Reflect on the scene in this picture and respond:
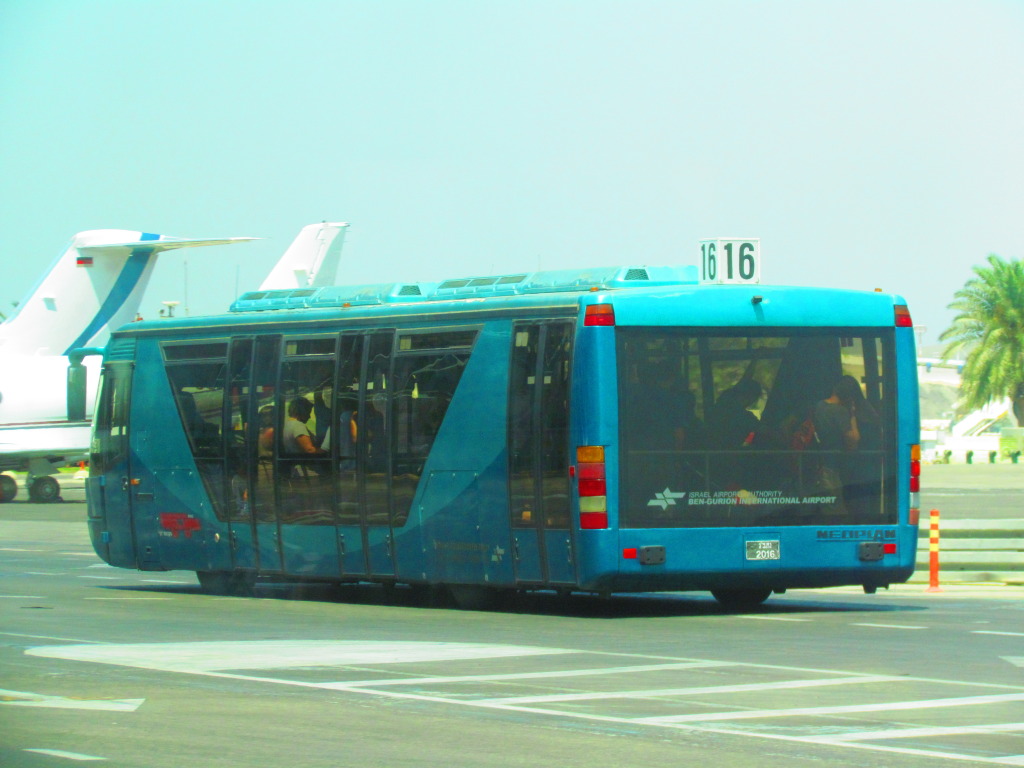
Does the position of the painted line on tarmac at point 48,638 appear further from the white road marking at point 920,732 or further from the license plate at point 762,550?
the white road marking at point 920,732

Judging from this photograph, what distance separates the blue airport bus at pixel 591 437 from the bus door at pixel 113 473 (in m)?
2.15

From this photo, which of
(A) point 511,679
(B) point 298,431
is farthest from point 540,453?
(A) point 511,679

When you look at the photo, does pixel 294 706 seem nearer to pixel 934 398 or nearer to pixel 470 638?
pixel 470 638

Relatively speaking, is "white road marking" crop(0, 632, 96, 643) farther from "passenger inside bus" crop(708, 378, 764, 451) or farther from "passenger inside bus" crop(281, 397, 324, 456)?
"passenger inside bus" crop(708, 378, 764, 451)

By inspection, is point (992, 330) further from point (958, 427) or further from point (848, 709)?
point (848, 709)

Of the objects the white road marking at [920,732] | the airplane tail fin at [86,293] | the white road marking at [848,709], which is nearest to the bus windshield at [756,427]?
the white road marking at [848,709]

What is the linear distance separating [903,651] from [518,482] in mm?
4098

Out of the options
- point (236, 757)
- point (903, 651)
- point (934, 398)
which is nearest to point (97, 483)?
point (903, 651)

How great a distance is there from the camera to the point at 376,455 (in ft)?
54.0

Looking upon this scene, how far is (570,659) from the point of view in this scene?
12008 millimetres

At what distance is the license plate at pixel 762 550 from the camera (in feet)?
49.9

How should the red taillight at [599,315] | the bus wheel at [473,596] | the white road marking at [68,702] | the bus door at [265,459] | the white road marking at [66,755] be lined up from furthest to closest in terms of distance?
1. the bus door at [265,459]
2. the bus wheel at [473,596]
3. the red taillight at [599,315]
4. the white road marking at [68,702]
5. the white road marking at [66,755]

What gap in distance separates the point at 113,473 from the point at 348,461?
12.5 feet

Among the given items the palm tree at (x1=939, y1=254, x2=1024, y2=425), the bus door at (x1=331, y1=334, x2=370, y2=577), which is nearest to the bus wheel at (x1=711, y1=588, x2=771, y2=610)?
the bus door at (x1=331, y1=334, x2=370, y2=577)
